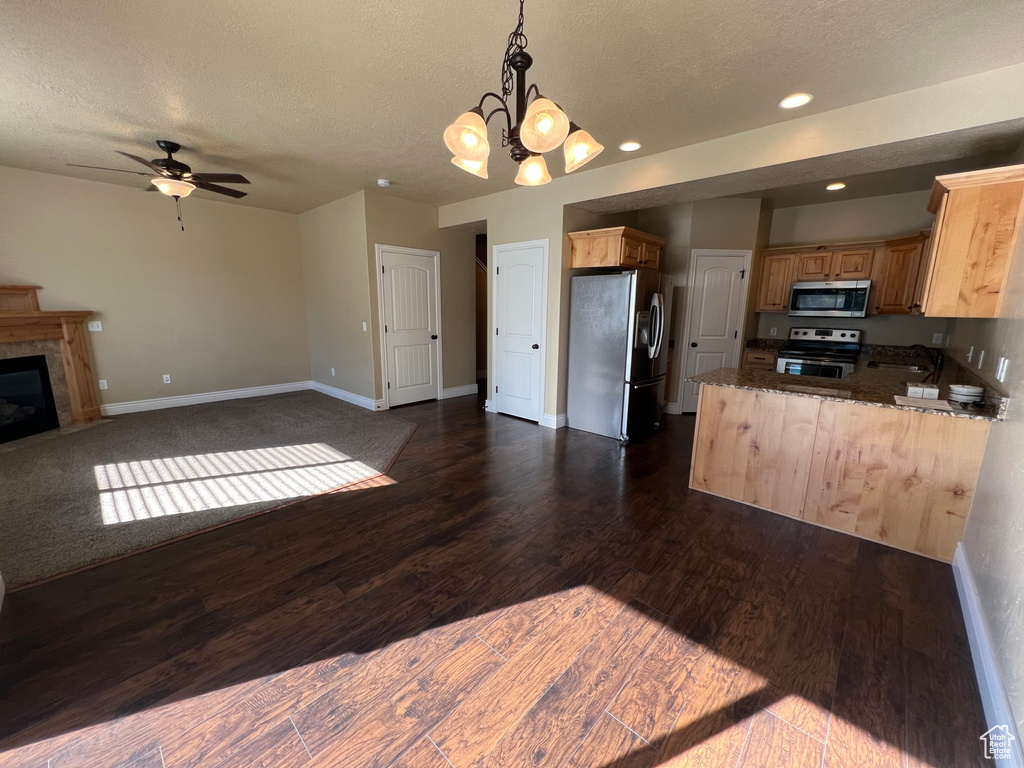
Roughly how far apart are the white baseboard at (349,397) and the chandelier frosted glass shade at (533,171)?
12.9 feet

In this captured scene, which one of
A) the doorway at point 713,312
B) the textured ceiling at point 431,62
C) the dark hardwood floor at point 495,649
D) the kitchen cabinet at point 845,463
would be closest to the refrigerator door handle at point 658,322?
the doorway at point 713,312

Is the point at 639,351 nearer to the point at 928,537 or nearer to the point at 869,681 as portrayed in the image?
the point at 928,537

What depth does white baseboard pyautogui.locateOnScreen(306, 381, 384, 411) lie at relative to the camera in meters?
5.32

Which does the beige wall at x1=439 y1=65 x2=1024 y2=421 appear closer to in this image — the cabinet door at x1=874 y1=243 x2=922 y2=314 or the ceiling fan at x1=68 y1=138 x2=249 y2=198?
the ceiling fan at x1=68 y1=138 x2=249 y2=198

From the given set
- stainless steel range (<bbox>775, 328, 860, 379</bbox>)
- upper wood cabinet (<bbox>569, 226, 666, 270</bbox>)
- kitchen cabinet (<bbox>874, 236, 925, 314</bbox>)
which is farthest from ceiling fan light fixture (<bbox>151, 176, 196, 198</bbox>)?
kitchen cabinet (<bbox>874, 236, 925, 314</bbox>)

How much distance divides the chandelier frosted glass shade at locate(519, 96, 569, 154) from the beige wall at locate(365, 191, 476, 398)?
12.6ft

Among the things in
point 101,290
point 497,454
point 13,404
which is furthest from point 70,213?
point 497,454

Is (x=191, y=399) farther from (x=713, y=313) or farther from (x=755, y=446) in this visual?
(x=713, y=313)

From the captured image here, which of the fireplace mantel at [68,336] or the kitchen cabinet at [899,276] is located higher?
the kitchen cabinet at [899,276]

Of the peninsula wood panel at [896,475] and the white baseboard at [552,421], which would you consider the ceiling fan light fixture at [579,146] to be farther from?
the white baseboard at [552,421]

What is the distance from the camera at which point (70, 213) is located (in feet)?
14.6

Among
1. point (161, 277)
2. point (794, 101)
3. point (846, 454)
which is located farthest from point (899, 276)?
point (161, 277)

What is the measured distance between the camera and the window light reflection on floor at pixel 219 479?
112 inches
